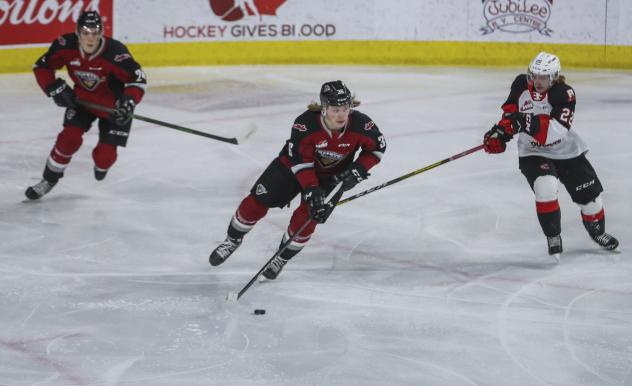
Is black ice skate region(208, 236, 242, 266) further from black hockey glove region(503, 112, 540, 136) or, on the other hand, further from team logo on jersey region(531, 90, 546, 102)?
team logo on jersey region(531, 90, 546, 102)

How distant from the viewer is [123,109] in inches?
210

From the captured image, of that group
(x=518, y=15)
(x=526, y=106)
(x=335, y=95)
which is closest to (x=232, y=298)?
(x=335, y=95)

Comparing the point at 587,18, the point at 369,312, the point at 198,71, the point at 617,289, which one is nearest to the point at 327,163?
the point at 369,312

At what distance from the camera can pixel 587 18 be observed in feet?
32.0

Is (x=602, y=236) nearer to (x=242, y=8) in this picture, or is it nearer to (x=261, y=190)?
(x=261, y=190)

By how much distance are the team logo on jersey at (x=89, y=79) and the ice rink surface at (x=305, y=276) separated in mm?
593

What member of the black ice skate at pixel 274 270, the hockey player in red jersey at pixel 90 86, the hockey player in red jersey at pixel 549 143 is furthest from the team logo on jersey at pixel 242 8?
the black ice skate at pixel 274 270

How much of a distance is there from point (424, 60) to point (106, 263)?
594cm

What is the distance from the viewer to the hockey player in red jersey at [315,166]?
4.07 m

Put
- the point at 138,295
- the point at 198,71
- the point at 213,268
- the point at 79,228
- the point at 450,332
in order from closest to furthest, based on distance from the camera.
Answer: the point at 450,332 < the point at 138,295 < the point at 213,268 < the point at 79,228 < the point at 198,71

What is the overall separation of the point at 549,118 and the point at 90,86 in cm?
234

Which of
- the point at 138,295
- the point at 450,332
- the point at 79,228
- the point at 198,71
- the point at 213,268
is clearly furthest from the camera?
the point at 198,71

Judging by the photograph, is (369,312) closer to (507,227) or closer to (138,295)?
(138,295)

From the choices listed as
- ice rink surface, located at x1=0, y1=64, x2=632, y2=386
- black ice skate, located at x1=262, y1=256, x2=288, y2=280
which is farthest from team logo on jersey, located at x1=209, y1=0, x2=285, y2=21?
black ice skate, located at x1=262, y1=256, x2=288, y2=280
